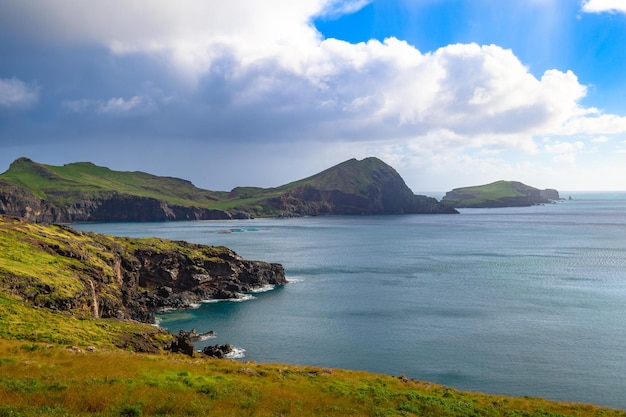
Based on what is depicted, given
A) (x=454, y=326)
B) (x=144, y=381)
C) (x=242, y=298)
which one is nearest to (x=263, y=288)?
(x=242, y=298)

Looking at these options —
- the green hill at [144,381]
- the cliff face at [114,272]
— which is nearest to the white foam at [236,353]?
the green hill at [144,381]

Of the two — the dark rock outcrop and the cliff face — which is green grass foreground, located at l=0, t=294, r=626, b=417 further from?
the dark rock outcrop

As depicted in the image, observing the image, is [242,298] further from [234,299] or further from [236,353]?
[236,353]

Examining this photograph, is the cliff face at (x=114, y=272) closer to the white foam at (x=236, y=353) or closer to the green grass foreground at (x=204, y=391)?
the white foam at (x=236, y=353)

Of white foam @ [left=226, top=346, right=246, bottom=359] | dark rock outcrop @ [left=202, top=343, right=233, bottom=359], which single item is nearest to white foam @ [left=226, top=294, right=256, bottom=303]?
white foam @ [left=226, top=346, right=246, bottom=359]

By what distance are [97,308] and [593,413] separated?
81.7 metres

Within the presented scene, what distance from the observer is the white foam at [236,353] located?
270ft

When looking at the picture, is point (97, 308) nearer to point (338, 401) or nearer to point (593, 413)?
point (338, 401)

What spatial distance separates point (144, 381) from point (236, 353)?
163 ft

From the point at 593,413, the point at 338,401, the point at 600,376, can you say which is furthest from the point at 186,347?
the point at 600,376

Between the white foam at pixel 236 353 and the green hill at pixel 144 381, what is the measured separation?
43.2 ft

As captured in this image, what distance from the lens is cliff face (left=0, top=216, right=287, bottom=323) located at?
76.2 m

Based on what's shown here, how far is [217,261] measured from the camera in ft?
484

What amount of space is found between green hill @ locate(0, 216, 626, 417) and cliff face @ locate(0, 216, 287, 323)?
1.89 feet
